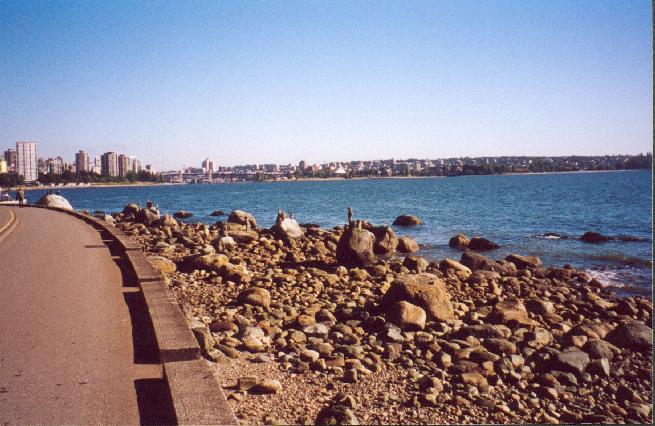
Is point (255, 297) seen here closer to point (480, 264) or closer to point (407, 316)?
point (407, 316)

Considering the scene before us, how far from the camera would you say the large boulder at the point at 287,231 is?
23.7 m

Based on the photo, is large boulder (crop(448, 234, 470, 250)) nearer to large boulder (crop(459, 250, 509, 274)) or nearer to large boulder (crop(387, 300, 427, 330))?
large boulder (crop(459, 250, 509, 274))

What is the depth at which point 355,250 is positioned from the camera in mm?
16734

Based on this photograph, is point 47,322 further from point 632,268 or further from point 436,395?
point 632,268

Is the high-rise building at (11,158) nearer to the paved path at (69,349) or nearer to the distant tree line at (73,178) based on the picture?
the distant tree line at (73,178)

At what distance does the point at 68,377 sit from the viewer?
5320 mm

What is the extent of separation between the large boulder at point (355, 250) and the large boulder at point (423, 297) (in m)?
6.43

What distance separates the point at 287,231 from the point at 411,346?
16.3 m

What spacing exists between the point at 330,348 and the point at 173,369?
9.68ft

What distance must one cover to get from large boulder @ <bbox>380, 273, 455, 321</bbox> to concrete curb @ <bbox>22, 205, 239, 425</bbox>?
14.5ft

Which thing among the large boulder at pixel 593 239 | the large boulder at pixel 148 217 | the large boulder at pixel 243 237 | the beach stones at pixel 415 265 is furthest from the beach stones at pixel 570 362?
the large boulder at pixel 148 217

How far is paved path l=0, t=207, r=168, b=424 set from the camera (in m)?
4.68

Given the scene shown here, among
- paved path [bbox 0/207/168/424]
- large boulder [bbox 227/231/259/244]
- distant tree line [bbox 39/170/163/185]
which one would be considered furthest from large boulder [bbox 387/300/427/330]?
distant tree line [bbox 39/170/163/185]

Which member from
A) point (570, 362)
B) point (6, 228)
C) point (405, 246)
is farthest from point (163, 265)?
point (405, 246)
